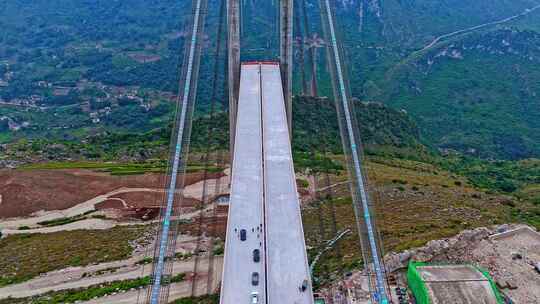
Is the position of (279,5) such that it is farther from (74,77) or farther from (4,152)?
(74,77)

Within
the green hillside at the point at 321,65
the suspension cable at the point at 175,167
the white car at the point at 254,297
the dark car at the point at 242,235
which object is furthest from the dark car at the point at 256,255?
the green hillside at the point at 321,65

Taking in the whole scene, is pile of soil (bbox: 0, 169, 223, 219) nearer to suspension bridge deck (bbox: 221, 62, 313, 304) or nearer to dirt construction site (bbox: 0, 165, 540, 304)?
dirt construction site (bbox: 0, 165, 540, 304)

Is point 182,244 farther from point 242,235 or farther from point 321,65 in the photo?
point 321,65

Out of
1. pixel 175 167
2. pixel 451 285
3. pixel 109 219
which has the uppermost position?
pixel 175 167

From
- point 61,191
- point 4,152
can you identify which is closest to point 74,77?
point 4,152

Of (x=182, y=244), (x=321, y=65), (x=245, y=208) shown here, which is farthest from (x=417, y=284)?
(x=321, y=65)

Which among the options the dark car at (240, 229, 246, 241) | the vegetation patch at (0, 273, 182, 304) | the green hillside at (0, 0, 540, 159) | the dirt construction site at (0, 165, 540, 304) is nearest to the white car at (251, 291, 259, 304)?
the dark car at (240, 229, 246, 241)

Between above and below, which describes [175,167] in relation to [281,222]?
above
